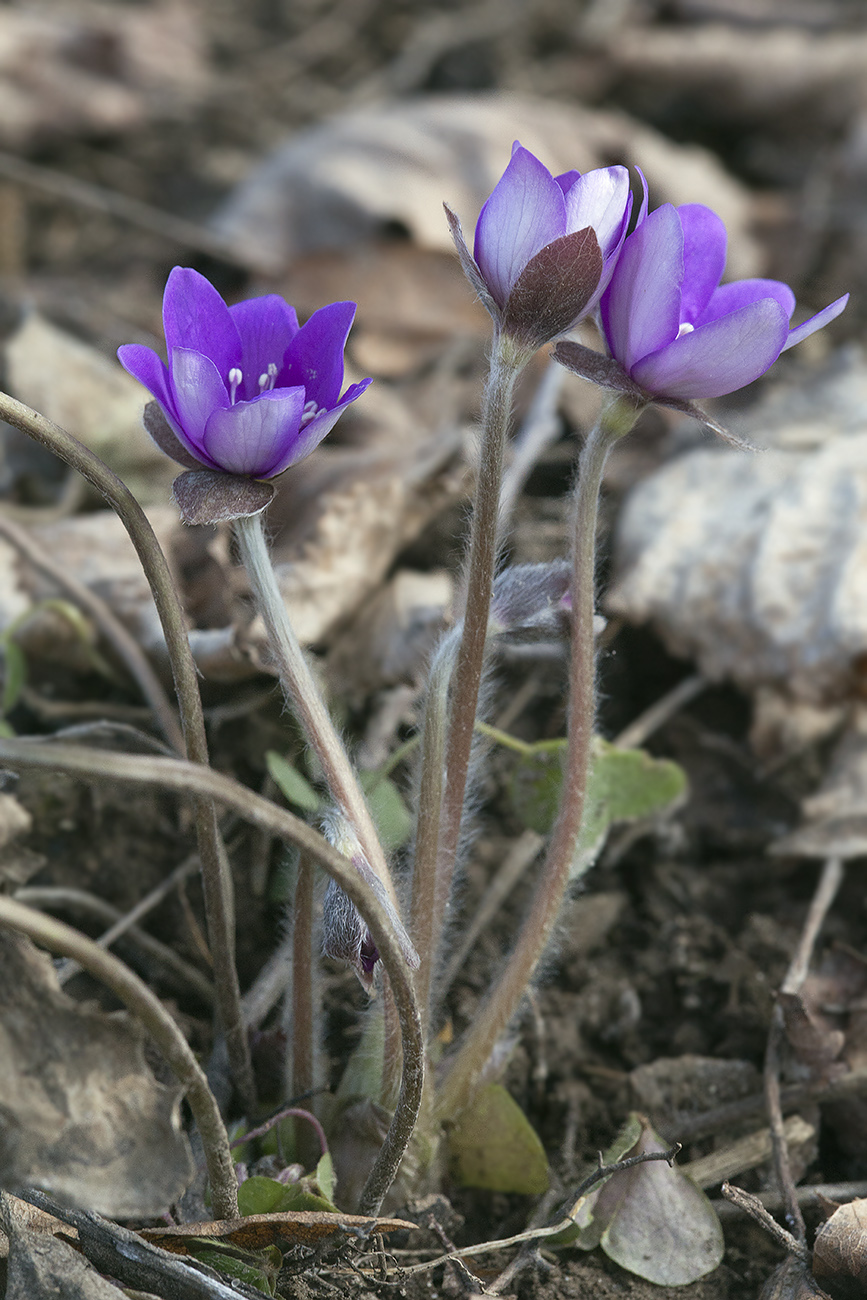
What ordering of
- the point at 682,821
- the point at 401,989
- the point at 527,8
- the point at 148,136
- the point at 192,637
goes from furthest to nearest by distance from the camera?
the point at 527,8
the point at 148,136
the point at 682,821
the point at 192,637
the point at 401,989

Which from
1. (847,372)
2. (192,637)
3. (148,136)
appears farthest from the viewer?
(148,136)

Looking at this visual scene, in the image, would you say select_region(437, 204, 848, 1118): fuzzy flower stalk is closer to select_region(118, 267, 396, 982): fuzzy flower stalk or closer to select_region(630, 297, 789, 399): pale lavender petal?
select_region(630, 297, 789, 399): pale lavender petal

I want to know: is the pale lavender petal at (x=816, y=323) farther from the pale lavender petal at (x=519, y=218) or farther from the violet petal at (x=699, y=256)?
the pale lavender petal at (x=519, y=218)

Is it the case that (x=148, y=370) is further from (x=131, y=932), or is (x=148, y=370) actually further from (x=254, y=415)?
(x=131, y=932)

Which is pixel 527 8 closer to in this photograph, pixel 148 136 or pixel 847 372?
pixel 148 136

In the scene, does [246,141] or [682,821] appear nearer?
[682,821]

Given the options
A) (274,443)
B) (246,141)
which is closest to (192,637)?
(274,443)

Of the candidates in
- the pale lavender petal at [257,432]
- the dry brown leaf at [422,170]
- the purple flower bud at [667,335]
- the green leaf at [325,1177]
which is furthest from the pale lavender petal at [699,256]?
the dry brown leaf at [422,170]
